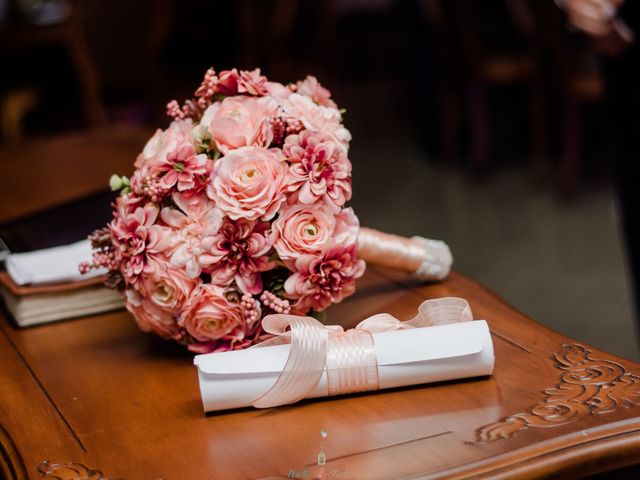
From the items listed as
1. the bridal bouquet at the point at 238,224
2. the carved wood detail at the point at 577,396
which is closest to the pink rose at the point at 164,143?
the bridal bouquet at the point at 238,224

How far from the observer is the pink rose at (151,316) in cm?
140

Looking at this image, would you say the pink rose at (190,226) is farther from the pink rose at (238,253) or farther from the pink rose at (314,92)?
the pink rose at (314,92)

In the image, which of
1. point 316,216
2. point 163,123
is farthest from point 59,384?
point 163,123

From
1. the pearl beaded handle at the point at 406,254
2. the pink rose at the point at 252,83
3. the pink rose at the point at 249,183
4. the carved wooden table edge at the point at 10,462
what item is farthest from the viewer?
the pearl beaded handle at the point at 406,254

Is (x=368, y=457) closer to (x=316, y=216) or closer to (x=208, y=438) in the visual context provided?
(x=208, y=438)

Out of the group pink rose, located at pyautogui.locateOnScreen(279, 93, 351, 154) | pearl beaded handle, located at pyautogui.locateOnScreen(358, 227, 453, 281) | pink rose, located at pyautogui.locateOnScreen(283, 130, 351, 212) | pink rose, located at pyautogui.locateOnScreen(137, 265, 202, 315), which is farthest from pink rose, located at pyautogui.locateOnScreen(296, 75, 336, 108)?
pink rose, located at pyautogui.locateOnScreen(137, 265, 202, 315)

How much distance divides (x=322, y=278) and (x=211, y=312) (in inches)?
6.7

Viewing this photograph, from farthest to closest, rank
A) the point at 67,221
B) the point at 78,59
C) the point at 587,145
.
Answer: the point at 587,145, the point at 78,59, the point at 67,221

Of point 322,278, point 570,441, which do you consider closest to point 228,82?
point 322,278

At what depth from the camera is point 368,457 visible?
3.64ft

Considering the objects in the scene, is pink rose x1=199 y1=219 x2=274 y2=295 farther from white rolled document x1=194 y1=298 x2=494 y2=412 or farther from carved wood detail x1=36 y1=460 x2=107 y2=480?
carved wood detail x1=36 y1=460 x2=107 y2=480

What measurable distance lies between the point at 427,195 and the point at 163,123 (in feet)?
4.71

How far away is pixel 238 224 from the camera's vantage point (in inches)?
52.5

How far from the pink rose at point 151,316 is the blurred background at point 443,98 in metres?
2.35
